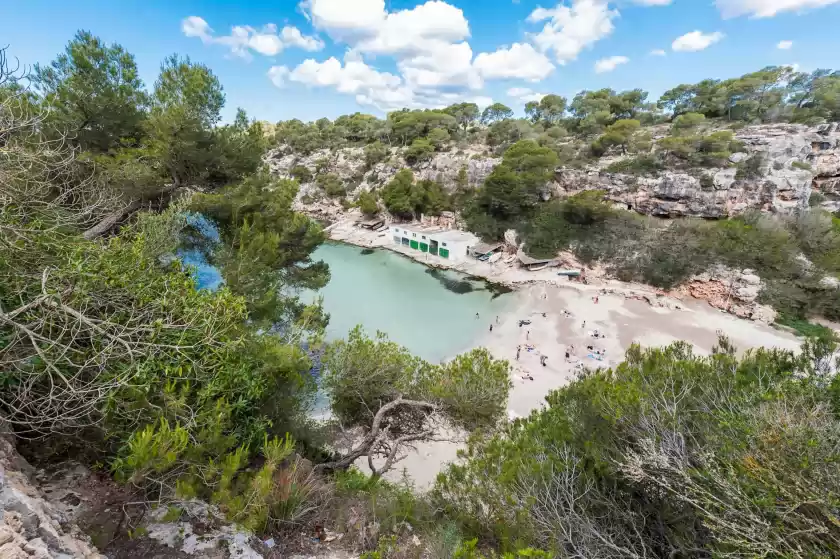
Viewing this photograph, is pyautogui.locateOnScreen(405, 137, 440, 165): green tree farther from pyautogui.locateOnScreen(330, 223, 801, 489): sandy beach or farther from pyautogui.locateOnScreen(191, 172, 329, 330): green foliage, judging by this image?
pyautogui.locateOnScreen(191, 172, 329, 330): green foliage

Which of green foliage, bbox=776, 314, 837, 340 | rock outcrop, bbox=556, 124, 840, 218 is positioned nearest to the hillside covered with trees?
green foliage, bbox=776, 314, 837, 340

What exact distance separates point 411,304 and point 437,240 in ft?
27.8

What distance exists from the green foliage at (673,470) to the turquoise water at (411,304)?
1064cm

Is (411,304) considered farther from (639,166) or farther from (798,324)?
(639,166)

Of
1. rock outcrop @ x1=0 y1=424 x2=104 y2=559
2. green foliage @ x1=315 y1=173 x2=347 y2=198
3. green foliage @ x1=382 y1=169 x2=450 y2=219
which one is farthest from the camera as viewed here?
green foliage @ x1=315 y1=173 x2=347 y2=198

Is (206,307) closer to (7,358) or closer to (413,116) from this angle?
(7,358)

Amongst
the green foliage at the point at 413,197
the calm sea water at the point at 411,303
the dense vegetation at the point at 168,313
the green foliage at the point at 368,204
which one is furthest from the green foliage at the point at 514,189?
the dense vegetation at the point at 168,313

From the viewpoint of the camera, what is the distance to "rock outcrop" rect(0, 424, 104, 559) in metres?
2.05

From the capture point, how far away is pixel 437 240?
28.1 metres

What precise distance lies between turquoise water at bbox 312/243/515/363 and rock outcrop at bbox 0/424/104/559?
1232cm

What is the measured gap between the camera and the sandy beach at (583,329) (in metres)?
14.5

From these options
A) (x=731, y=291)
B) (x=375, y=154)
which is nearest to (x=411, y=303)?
(x=731, y=291)

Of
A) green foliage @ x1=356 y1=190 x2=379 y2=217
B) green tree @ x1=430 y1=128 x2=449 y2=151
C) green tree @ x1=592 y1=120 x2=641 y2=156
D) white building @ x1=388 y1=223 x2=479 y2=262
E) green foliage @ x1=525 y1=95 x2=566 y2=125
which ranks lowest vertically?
white building @ x1=388 y1=223 x2=479 y2=262

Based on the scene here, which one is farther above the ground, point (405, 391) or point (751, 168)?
point (751, 168)
